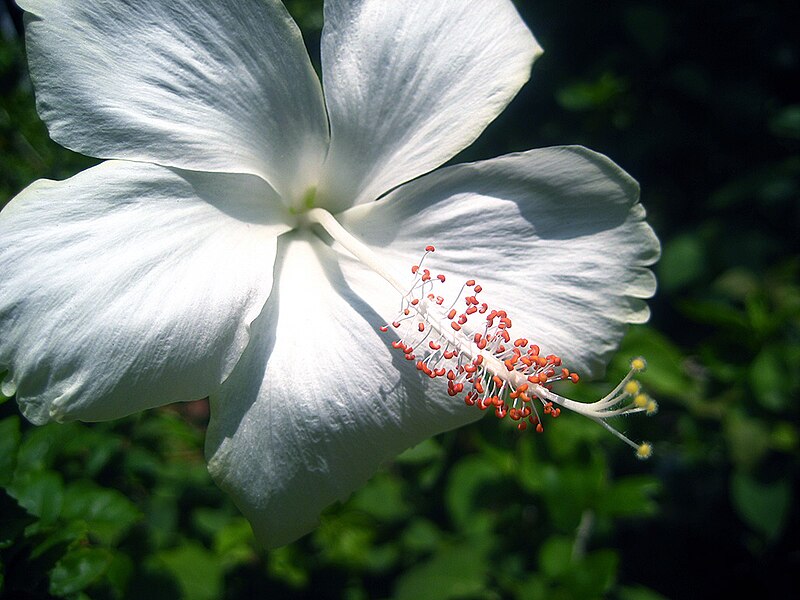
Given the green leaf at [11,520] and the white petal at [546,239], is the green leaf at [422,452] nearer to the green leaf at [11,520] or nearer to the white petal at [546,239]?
the white petal at [546,239]

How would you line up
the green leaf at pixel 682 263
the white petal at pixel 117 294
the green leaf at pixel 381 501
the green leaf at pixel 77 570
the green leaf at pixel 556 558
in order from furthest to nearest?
the green leaf at pixel 682 263 < the green leaf at pixel 381 501 < the green leaf at pixel 556 558 < the green leaf at pixel 77 570 < the white petal at pixel 117 294

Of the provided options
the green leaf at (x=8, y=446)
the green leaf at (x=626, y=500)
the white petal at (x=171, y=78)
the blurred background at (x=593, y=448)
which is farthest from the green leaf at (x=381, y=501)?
the white petal at (x=171, y=78)

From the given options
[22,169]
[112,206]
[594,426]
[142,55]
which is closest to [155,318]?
[112,206]

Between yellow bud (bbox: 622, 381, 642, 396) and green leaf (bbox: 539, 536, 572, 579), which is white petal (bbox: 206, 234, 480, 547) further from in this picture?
green leaf (bbox: 539, 536, 572, 579)

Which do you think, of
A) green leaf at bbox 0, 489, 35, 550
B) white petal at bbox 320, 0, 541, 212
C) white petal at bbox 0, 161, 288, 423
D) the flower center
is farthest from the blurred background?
white petal at bbox 320, 0, 541, 212

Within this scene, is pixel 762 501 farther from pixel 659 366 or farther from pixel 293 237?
pixel 293 237
